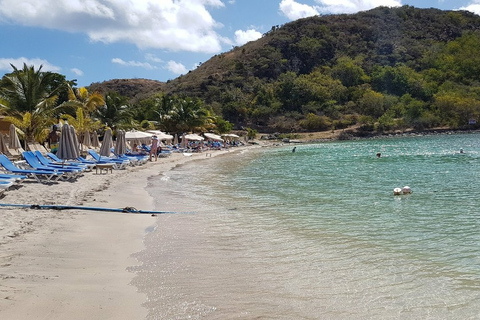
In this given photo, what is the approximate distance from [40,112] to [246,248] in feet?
62.3

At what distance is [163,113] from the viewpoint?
1820 inches

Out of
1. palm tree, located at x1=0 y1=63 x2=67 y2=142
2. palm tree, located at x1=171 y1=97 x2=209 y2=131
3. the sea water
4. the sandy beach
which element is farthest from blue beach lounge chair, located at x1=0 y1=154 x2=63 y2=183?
palm tree, located at x1=171 y1=97 x2=209 y2=131

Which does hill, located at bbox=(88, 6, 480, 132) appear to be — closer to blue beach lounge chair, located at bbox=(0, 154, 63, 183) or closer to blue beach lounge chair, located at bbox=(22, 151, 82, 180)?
blue beach lounge chair, located at bbox=(22, 151, 82, 180)

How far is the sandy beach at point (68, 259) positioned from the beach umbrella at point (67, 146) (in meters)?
3.61

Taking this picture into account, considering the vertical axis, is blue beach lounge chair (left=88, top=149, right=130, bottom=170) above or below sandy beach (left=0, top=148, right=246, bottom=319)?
A: above

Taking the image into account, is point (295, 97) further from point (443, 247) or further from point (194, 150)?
point (443, 247)

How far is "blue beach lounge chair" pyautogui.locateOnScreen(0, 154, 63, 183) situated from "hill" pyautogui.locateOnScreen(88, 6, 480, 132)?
75.1 m

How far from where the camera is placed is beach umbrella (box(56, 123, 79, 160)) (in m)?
13.9

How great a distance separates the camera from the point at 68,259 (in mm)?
5473

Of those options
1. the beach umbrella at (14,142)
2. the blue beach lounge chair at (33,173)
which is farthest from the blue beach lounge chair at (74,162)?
the beach umbrella at (14,142)

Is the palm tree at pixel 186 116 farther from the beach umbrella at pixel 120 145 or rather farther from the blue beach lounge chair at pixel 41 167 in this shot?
the blue beach lounge chair at pixel 41 167

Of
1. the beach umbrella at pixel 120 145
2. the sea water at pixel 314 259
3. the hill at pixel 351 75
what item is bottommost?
the sea water at pixel 314 259

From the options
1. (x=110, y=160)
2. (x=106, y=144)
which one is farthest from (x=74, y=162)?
(x=110, y=160)

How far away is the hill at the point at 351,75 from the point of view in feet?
279
